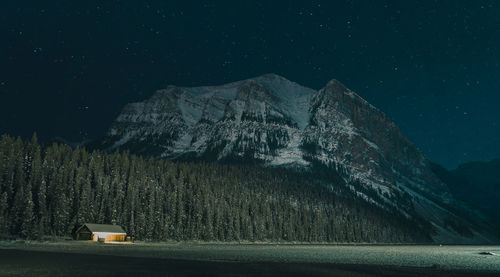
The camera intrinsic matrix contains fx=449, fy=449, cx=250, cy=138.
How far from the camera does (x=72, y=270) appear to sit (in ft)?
129

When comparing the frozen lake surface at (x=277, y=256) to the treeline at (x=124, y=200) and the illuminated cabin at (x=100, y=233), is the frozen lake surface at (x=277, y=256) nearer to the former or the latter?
the illuminated cabin at (x=100, y=233)

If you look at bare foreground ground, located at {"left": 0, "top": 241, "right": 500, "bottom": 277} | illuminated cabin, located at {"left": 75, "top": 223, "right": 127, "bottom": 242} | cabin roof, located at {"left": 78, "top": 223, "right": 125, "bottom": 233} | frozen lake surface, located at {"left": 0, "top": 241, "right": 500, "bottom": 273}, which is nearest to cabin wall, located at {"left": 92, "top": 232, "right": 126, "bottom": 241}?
illuminated cabin, located at {"left": 75, "top": 223, "right": 127, "bottom": 242}

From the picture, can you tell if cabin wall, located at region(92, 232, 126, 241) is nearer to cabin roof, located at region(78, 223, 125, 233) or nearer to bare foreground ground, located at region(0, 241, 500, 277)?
cabin roof, located at region(78, 223, 125, 233)

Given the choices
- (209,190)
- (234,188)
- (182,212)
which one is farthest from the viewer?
(234,188)

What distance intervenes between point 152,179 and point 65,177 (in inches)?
1330

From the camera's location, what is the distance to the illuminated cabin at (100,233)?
11394 cm

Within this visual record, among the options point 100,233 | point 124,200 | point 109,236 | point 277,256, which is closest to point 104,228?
point 109,236

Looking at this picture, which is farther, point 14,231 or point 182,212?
point 182,212

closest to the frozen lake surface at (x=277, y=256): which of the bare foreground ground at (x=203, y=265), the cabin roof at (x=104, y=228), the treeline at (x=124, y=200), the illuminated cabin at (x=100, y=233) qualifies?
the bare foreground ground at (x=203, y=265)

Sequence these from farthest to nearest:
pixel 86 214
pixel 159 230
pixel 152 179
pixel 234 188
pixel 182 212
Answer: pixel 234 188
pixel 152 179
pixel 182 212
pixel 159 230
pixel 86 214

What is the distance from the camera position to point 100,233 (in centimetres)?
11512

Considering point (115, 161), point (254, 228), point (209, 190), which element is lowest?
point (254, 228)

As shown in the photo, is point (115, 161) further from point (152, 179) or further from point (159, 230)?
point (159, 230)

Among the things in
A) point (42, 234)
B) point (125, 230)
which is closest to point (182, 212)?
point (125, 230)
